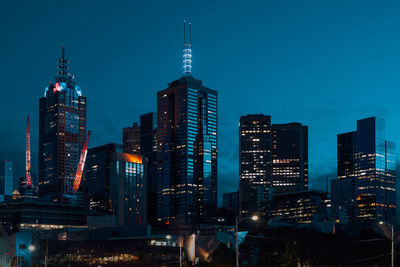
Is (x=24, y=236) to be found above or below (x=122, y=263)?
above

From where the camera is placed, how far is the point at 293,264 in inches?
4092

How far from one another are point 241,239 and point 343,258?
135 feet

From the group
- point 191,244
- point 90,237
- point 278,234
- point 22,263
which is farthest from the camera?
point 90,237

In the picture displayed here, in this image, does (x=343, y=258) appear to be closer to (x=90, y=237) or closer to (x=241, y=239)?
(x=241, y=239)

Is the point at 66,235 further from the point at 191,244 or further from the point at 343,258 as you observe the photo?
the point at 343,258

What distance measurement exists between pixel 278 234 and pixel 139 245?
1522 inches

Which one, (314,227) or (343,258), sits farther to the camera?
(314,227)

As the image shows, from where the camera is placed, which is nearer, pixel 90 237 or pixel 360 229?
pixel 360 229

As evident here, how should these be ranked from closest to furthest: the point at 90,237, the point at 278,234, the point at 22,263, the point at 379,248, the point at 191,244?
the point at 22,263, the point at 379,248, the point at 191,244, the point at 278,234, the point at 90,237

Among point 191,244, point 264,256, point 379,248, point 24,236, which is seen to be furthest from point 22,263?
point 379,248

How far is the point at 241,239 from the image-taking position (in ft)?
514

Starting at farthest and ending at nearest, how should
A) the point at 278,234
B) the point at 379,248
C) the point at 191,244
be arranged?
1. the point at 278,234
2. the point at 191,244
3. the point at 379,248

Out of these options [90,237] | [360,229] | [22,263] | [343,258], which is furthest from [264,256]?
[90,237]

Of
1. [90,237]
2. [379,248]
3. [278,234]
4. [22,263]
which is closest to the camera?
[22,263]
